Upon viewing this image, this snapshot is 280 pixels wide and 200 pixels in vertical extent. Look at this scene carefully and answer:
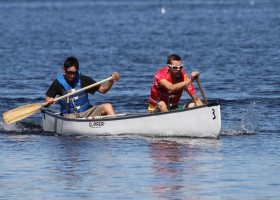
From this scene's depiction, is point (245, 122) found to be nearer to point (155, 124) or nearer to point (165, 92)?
point (165, 92)

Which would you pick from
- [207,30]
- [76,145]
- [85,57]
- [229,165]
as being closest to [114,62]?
[85,57]

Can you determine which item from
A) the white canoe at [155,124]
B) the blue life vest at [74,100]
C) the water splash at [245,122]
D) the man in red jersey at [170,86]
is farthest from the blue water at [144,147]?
the man in red jersey at [170,86]

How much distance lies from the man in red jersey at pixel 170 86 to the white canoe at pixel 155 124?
0.34 metres

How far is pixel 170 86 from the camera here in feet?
70.0

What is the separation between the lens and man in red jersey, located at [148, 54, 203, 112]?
2122 cm

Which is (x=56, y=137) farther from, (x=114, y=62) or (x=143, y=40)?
(x=143, y=40)

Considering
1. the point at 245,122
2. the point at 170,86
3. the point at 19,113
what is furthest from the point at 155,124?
the point at 19,113

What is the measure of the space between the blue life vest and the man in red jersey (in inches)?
52.1

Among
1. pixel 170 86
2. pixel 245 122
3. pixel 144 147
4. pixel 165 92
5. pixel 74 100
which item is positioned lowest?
pixel 144 147

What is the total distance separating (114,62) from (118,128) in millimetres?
23656

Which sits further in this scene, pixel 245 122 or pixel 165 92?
pixel 245 122

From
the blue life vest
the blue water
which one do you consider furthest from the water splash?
the blue life vest

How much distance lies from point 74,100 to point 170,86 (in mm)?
2171

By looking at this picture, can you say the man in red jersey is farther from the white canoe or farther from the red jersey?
the white canoe
